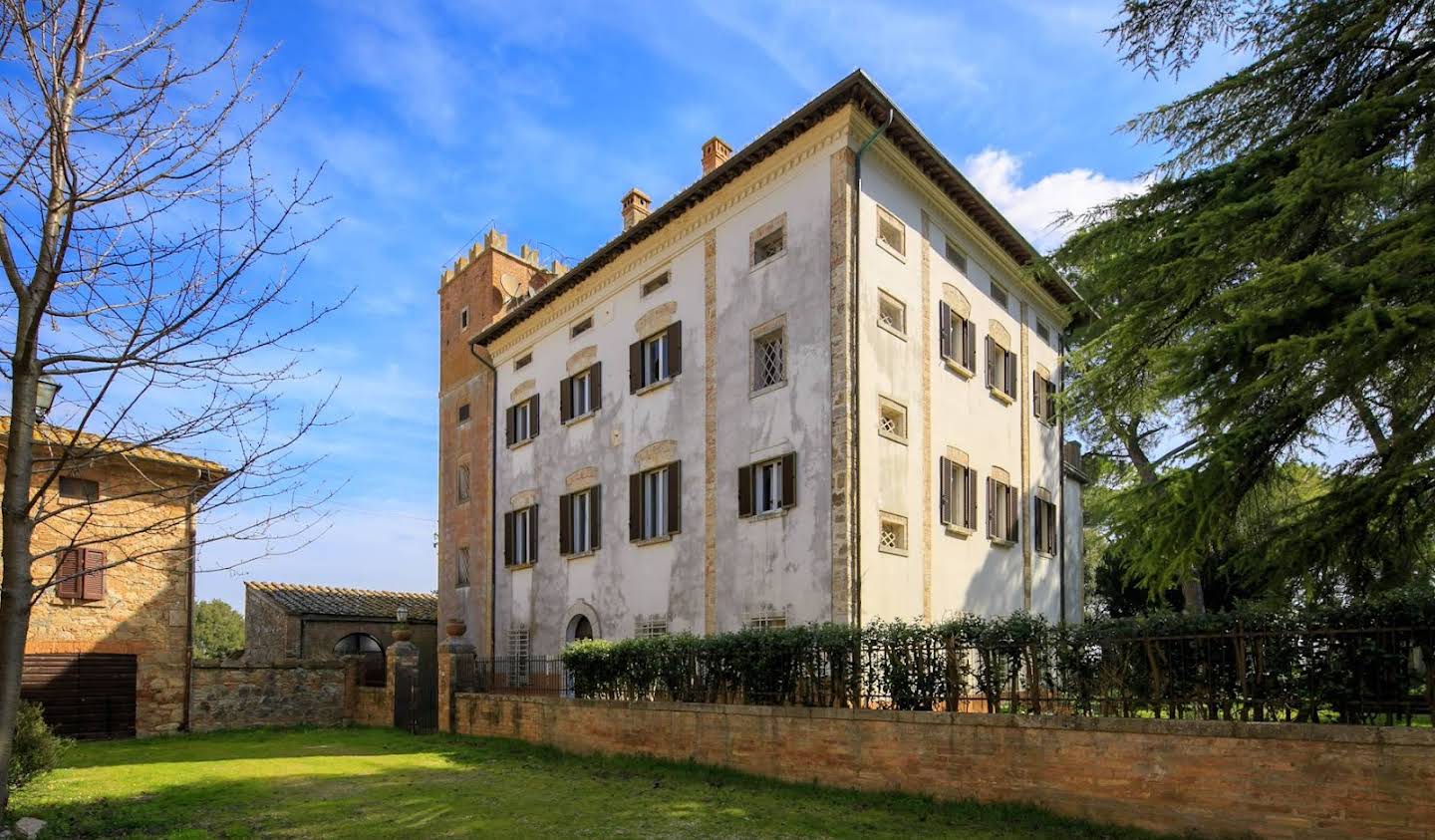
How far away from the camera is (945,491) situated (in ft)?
57.4

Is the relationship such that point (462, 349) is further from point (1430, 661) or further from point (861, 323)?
point (1430, 661)

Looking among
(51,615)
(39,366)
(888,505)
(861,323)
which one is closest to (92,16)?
(39,366)

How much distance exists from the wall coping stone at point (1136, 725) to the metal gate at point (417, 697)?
885cm

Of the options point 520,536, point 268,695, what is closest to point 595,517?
point 520,536

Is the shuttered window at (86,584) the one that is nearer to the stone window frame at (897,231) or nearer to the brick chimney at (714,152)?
the brick chimney at (714,152)

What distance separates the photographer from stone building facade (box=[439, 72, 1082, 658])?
51.2 ft

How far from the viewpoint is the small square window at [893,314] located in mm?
16394

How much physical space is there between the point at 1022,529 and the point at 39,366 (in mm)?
18594

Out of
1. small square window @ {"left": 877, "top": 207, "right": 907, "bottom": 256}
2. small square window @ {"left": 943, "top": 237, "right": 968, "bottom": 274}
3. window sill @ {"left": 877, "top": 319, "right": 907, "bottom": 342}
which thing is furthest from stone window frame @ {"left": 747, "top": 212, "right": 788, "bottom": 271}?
small square window @ {"left": 943, "top": 237, "right": 968, "bottom": 274}

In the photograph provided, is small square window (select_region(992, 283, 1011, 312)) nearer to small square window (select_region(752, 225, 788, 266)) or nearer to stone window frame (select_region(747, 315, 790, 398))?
small square window (select_region(752, 225, 788, 266))

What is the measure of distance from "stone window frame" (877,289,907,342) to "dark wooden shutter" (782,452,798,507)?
274 cm

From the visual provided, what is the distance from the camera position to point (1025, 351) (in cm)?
2141

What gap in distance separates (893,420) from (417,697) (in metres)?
11.6

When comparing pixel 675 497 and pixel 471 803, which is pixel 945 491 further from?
pixel 471 803
